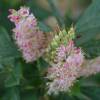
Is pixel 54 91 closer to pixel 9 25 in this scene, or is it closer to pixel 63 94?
pixel 63 94

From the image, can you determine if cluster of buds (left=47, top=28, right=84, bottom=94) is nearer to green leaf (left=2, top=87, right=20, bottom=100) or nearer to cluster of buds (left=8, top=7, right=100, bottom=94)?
cluster of buds (left=8, top=7, right=100, bottom=94)

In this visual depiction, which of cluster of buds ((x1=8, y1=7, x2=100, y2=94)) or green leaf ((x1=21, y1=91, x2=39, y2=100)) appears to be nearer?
cluster of buds ((x1=8, y1=7, x2=100, y2=94))

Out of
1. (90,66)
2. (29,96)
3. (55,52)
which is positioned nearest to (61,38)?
(55,52)

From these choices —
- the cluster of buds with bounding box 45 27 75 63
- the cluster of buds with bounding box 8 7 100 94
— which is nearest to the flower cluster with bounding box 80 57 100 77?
the cluster of buds with bounding box 8 7 100 94

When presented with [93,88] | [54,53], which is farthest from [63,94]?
[54,53]

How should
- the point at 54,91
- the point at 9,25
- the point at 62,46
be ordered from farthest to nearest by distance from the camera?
the point at 9,25 → the point at 54,91 → the point at 62,46

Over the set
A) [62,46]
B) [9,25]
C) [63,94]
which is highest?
[9,25]
